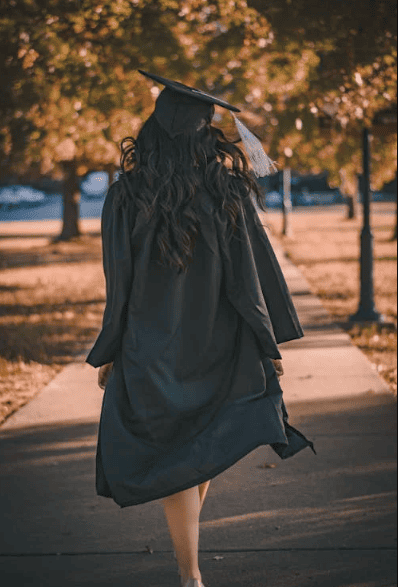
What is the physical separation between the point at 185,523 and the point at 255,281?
0.92m

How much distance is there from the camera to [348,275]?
53.9 feet

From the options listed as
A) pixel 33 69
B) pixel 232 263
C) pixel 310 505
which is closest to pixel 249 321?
pixel 232 263

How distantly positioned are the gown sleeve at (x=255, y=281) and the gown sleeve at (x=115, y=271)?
1.13 ft

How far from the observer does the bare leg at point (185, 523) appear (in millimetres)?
3133

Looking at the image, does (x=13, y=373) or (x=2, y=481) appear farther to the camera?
(x=13, y=373)

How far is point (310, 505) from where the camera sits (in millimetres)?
4535

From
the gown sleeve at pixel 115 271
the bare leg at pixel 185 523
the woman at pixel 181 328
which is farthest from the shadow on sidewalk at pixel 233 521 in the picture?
the gown sleeve at pixel 115 271

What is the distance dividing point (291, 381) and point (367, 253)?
4070 mm

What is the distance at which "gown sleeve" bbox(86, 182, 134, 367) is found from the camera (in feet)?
10.1

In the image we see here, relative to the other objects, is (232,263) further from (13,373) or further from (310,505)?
(13,373)

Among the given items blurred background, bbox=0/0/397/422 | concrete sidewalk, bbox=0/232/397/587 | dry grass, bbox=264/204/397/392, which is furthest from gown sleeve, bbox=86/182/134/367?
blurred background, bbox=0/0/397/422

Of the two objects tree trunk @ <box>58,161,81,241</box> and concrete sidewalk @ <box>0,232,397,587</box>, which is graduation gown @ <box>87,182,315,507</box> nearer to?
concrete sidewalk @ <box>0,232,397,587</box>

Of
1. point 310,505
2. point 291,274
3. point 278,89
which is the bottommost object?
point 291,274

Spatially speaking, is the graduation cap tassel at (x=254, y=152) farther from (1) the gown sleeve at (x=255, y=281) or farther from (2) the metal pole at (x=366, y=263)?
(2) the metal pole at (x=366, y=263)
